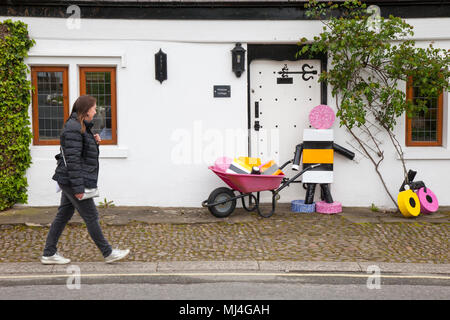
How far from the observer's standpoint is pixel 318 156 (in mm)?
9414

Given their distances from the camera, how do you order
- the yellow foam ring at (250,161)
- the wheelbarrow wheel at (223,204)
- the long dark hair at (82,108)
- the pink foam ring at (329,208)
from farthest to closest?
the pink foam ring at (329,208), the yellow foam ring at (250,161), the wheelbarrow wheel at (223,204), the long dark hair at (82,108)

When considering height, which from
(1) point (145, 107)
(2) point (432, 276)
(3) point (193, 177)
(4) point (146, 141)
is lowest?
(2) point (432, 276)

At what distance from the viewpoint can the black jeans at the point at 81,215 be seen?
6.14 metres

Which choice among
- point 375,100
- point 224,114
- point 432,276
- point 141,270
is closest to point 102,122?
point 224,114

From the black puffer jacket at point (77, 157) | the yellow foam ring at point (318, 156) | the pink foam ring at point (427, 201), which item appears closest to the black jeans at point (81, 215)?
the black puffer jacket at point (77, 157)

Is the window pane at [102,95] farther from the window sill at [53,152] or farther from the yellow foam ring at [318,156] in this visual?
the yellow foam ring at [318,156]

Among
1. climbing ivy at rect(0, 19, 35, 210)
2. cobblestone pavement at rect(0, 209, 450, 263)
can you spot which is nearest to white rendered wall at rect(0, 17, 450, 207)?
climbing ivy at rect(0, 19, 35, 210)

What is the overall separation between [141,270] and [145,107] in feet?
13.5

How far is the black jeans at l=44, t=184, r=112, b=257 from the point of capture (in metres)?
6.14

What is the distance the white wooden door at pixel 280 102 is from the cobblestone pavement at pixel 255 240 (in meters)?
1.61

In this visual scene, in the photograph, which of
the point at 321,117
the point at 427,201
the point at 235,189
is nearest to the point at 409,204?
the point at 427,201
